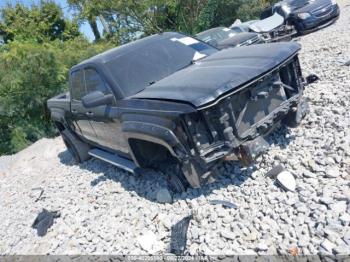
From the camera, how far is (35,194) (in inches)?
235

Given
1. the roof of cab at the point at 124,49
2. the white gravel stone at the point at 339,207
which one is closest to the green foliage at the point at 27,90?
the roof of cab at the point at 124,49

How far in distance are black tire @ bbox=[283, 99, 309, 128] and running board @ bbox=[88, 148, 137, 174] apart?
2.02 metres

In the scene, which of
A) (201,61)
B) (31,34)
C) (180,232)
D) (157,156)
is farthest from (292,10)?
(31,34)

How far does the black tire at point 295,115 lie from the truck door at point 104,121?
6.62 ft

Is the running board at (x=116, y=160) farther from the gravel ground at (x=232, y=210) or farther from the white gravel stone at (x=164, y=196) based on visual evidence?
the white gravel stone at (x=164, y=196)

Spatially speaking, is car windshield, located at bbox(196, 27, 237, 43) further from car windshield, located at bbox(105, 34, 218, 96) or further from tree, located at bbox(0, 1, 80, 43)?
tree, located at bbox(0, 1, 80, 43)

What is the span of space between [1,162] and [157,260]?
7.60m

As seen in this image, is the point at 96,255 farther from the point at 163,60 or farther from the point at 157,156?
the point at 163,60

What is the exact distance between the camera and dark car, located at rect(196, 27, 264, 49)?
740 cm

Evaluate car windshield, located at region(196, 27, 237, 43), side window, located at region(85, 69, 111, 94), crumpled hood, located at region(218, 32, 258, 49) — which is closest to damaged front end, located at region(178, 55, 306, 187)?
side window, located at region(85, 69, 111, 94)

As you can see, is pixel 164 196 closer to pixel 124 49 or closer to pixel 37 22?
pixel 124 49

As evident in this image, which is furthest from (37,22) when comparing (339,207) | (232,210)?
(339,207)

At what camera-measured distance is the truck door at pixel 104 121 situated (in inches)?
178

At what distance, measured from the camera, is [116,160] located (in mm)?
5078
